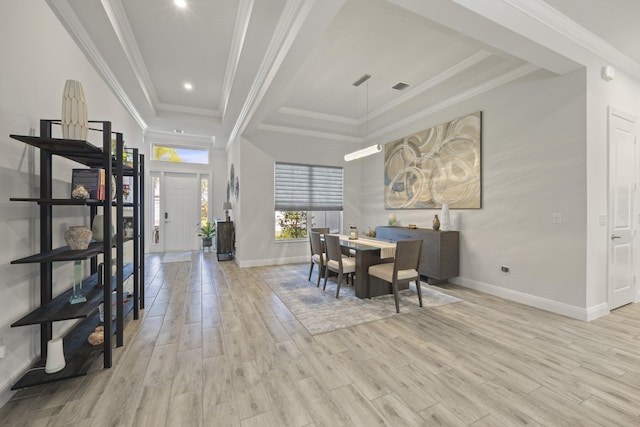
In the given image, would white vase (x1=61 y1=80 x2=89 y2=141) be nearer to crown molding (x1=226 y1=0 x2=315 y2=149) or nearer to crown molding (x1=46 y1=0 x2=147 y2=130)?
crown molding (x1=46 y1=0 x2=147 y2=130)

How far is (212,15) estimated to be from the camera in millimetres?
2748

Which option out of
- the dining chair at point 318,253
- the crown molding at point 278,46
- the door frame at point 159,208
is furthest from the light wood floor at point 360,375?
the door frame at point 159,208

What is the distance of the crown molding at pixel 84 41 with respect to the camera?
2.34m

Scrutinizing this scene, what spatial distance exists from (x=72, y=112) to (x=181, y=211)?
5.94 meters

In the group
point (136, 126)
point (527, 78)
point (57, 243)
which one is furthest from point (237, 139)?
point (527, 78)

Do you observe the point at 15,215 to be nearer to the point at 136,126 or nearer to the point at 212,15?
the point at 212,15

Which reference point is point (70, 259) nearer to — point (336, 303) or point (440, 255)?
point (336, 303)

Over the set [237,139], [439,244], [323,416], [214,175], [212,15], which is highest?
[212,15]

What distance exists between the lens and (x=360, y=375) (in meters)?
1.88

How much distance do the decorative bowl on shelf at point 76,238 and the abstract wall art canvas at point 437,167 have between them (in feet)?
14.4

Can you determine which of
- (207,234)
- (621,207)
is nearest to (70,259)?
(621,207)

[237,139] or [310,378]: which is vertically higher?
[237,139]

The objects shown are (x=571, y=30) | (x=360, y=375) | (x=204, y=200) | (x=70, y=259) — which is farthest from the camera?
(x=204, y=200)

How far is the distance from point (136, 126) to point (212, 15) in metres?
3.31
